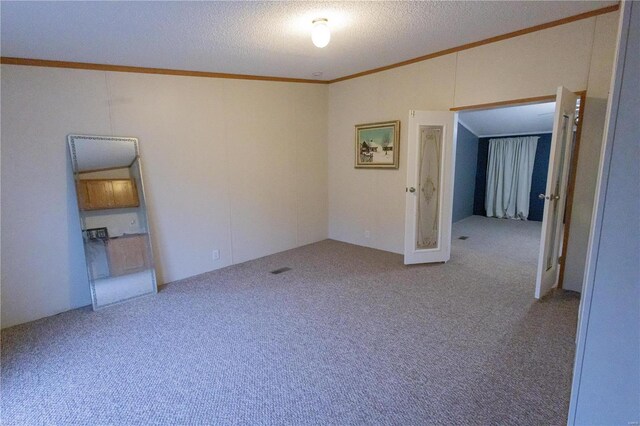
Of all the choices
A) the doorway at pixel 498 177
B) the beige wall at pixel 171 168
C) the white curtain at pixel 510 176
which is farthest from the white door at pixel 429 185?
the white curtain at pixel 510 176

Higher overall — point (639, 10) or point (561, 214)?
point (639, 10)

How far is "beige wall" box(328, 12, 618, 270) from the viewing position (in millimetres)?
2861

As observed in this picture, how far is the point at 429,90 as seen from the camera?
3.89 metres

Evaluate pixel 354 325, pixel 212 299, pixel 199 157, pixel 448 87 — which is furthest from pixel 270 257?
Answer: pixel 448 87

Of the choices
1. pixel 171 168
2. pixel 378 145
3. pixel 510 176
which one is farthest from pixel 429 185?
pixel 510 176

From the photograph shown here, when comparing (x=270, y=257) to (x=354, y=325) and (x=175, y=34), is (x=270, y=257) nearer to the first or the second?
(x=354, y=325)

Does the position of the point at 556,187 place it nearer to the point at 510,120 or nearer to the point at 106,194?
the point at 510,120

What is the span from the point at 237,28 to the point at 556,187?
10.7ft

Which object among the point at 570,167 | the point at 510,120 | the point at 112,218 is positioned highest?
the point at 510,120

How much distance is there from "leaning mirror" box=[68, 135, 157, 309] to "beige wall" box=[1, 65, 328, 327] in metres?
0.10

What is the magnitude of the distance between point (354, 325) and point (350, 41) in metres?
2.70

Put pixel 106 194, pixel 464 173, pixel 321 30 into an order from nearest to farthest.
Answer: pixel 321 30, pixel 106 194, pixel 464 173

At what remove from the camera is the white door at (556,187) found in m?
2.78

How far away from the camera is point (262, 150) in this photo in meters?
4.29
